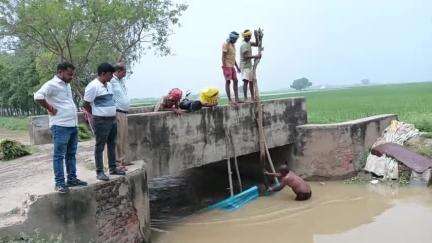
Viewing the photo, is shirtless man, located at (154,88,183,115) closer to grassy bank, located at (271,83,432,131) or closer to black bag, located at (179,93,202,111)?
black bag, located at (179,93,202,111)

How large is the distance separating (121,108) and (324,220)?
421 cm

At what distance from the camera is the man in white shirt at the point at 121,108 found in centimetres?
712

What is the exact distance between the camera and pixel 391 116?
13.6m

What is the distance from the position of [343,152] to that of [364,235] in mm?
4232

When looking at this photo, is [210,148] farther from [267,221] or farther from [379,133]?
[379,133]

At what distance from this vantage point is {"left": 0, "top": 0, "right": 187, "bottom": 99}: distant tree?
55.6ft

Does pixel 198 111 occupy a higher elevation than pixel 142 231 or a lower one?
higher

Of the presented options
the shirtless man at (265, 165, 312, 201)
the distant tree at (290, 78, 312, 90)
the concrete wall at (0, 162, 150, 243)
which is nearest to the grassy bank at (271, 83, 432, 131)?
the shirtless man at (265, 165, 312, 201)

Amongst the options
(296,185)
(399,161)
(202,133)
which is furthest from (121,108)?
(399,161)

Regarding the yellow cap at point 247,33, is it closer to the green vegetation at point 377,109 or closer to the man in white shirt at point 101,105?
the man in white shirt at point 101,105

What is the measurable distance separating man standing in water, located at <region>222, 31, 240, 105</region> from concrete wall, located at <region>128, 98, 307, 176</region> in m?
0.46

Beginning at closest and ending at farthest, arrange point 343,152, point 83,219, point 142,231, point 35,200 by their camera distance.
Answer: point 35,200 → point 83,219 → point 142,231 → point 343,152

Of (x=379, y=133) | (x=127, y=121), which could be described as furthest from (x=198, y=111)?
(x=379, y=133)

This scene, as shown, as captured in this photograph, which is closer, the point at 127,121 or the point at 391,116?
the point at 127,121
